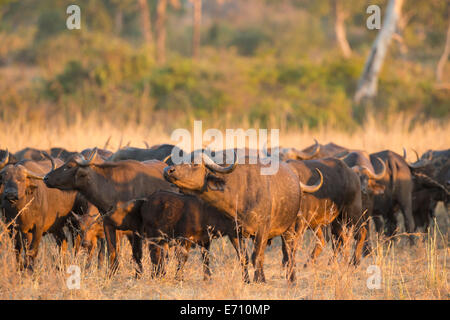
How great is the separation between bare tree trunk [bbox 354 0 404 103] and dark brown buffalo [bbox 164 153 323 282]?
19312 mm

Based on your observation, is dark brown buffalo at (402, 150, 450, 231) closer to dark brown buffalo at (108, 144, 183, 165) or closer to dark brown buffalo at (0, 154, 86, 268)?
dark brown buffalo at (108, 144, 183, 165)

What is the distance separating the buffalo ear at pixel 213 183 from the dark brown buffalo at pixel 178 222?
45cm

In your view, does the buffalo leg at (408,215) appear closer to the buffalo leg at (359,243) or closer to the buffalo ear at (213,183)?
the buffalo leg at (359,243)

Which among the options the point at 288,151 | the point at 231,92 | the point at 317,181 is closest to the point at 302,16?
the point at 231,92

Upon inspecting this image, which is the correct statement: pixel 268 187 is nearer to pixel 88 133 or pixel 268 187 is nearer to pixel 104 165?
pixel 104 165

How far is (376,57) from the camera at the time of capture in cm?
2566

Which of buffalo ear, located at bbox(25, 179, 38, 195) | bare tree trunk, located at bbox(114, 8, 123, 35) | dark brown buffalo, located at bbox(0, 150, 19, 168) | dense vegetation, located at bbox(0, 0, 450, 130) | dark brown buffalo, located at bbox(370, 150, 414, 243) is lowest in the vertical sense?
dark brown buffalo, located at bbox(370, 150, 414, 243)

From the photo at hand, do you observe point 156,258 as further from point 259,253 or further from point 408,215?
point 408,215

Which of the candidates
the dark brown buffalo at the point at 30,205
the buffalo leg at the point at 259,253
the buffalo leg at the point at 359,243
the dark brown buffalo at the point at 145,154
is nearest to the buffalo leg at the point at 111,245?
the dark brown buffalo at the point at 30,205

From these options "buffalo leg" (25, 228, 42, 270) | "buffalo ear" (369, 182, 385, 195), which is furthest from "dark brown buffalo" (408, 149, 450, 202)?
"buffalo leg" (25, 228, 42, 270)

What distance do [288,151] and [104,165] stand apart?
4492 millimetres

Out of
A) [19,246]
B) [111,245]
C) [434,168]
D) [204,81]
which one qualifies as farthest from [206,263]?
[204,81]

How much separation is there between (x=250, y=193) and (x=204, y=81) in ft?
65.1

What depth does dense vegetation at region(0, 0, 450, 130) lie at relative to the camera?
2338cm
